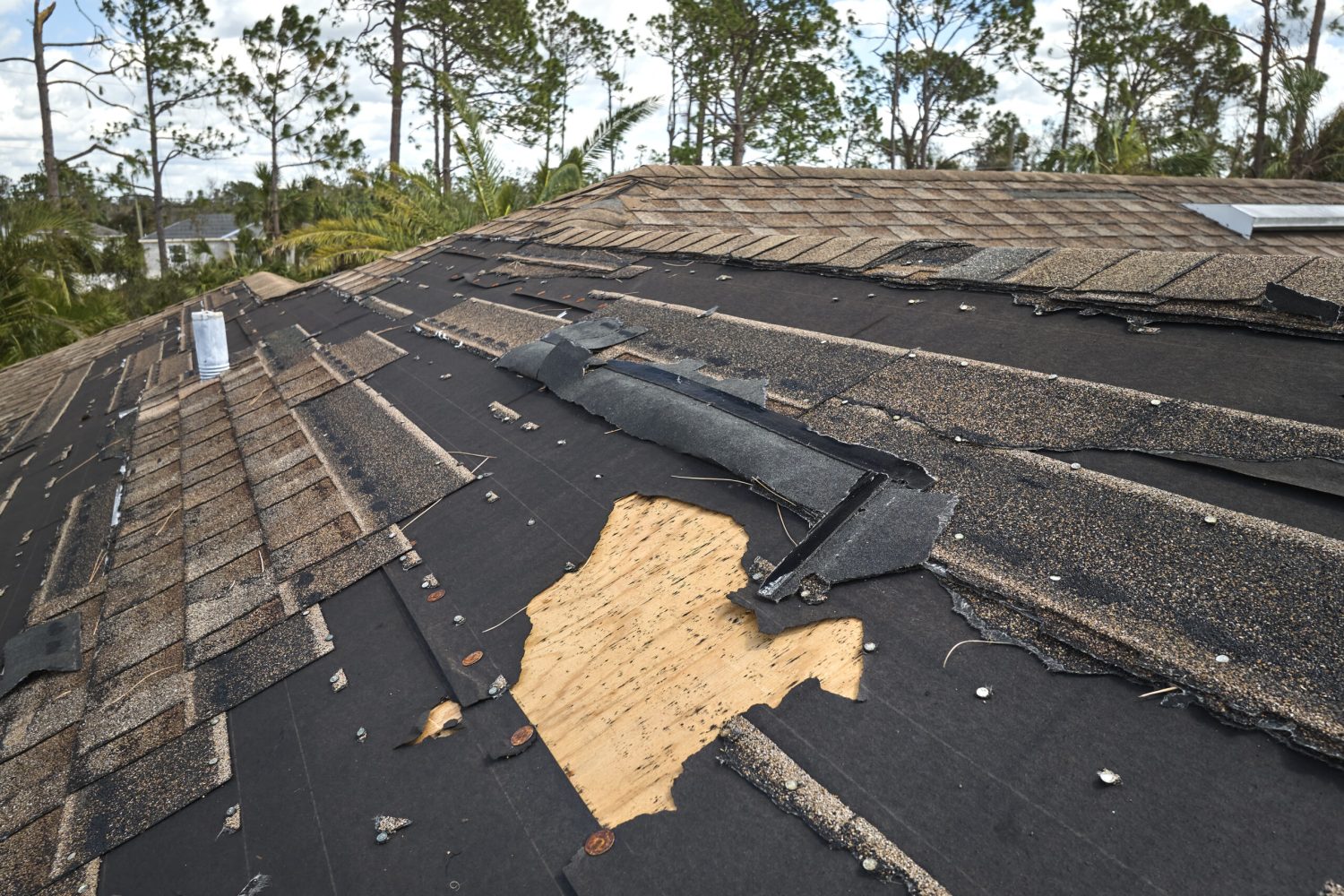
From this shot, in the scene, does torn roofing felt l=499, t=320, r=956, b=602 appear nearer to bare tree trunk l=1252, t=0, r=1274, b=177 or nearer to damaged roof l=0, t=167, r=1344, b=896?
damaged roof l=0, t=167, r=1344, b=896

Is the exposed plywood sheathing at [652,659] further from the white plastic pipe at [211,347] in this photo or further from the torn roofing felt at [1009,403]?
the white plastic pipe at [211,347]

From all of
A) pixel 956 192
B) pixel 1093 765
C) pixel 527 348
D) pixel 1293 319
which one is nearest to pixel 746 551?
pixel 1093 765

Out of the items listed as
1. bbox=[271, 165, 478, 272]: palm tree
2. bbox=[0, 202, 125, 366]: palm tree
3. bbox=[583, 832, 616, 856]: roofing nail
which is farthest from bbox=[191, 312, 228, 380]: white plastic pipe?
bbox=[0, 202, 125, 366]: palm tree

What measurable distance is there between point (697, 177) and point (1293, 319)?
6721mm

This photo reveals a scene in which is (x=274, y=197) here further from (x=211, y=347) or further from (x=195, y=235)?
(x=195, y=235)

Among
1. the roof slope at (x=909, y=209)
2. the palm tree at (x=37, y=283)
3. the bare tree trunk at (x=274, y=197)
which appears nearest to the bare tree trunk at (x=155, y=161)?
the bare tree trunk at (x=274, y=197)

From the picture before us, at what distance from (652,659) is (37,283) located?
16.5 meters

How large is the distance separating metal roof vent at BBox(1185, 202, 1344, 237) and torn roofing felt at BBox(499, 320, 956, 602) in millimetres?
8426

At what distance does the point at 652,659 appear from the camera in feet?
5.78

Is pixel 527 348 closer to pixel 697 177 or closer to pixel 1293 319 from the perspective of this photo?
pixel 1293 319

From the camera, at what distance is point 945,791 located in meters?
1.25

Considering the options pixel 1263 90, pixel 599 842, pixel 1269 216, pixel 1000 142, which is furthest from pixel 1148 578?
pixel 1000 142

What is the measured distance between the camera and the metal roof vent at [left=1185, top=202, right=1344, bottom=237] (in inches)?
335

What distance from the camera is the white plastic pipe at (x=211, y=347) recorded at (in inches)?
230
